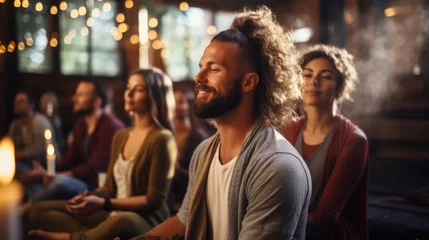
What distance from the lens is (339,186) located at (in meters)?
2.29

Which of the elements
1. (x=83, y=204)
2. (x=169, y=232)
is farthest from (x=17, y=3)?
(x=169, y=232)

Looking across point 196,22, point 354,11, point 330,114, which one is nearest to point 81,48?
point 196,22

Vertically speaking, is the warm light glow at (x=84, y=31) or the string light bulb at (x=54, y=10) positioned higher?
the string light bulb at (x=54, y=10)

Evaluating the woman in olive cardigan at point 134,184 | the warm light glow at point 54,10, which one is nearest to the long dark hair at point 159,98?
the woman in olive cardigan at point 134,184

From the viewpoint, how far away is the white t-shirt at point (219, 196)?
6.27ft

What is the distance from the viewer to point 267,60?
78.4 inches

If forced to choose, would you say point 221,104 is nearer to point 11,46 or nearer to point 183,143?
point 183,143

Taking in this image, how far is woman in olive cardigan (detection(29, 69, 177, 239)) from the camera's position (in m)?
2.81

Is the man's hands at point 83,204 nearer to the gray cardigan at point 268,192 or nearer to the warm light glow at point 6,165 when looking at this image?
the gray cardigan at point 268,192

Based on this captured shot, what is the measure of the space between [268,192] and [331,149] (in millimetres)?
796

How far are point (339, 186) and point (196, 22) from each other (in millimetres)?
8982

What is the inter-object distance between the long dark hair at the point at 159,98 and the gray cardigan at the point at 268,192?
1.37 m

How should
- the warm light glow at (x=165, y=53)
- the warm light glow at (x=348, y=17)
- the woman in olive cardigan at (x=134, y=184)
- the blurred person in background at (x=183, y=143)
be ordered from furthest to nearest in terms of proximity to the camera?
the warm light glow at (x=165, y=53) < the warm light glow at (x=348, y=17) < the blurred person in background at (x=183, y=143) < the woman in olive cardigan at (x=134, y=184)

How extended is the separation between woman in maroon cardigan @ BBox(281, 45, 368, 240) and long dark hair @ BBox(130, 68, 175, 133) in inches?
33.5
